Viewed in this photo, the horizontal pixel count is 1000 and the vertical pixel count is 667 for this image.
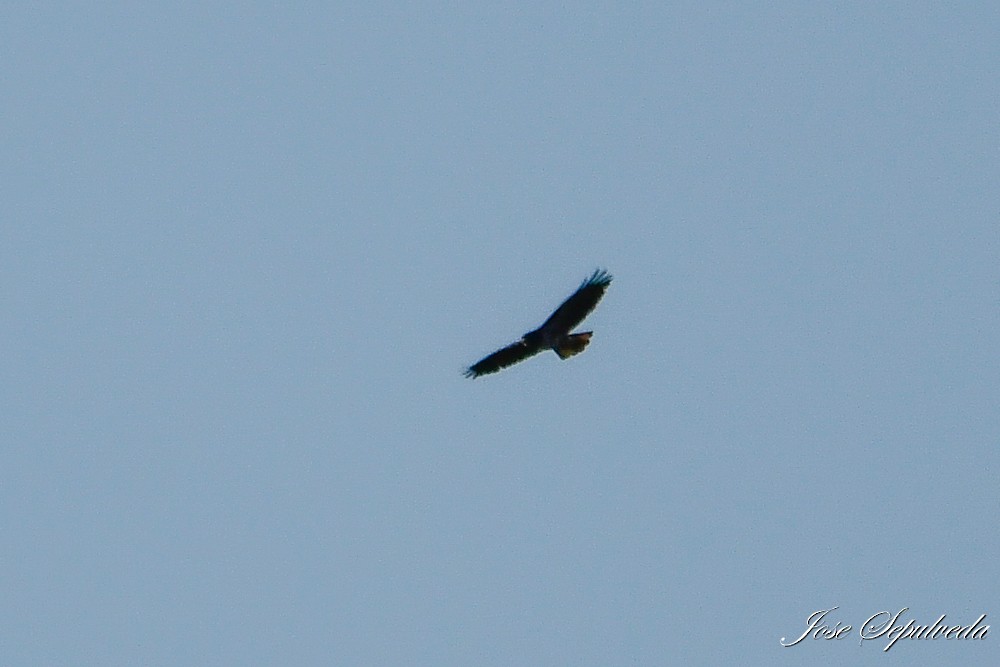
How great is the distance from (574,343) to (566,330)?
0.19m

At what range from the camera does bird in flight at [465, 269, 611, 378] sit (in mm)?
19188

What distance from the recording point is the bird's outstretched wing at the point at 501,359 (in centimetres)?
2028

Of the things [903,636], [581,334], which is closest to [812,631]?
[903,636]

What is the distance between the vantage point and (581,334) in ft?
64.2

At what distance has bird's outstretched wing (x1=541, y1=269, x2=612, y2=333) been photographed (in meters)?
19.2

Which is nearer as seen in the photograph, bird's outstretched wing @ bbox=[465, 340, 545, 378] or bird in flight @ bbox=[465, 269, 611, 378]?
bird in flight @ bbox=[465, 269, 611, 378]

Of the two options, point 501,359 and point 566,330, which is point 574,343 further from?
point 501,359

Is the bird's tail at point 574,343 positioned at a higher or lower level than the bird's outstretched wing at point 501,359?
lower

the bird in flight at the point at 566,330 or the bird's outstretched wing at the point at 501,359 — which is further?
the bird's outstretched wing at the point at 501,359

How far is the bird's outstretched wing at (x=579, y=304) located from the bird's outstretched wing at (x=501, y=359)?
0.83 metres

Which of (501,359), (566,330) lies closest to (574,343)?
(566,330)

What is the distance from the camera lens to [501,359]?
20688mm

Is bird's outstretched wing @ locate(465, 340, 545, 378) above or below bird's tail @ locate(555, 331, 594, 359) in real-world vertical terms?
above

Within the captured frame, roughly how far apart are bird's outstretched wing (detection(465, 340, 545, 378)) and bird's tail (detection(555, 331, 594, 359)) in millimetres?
609
